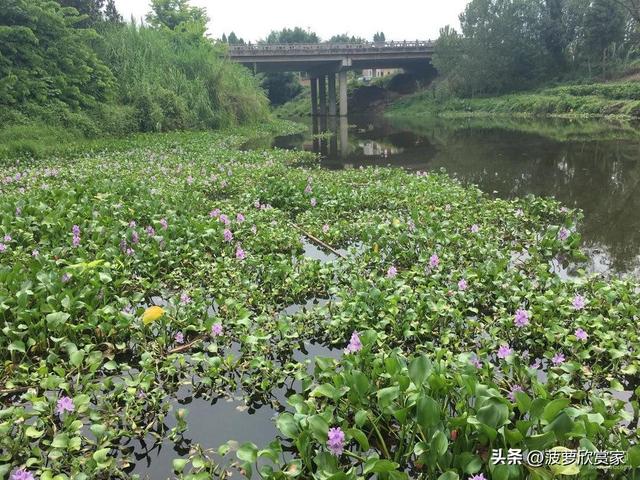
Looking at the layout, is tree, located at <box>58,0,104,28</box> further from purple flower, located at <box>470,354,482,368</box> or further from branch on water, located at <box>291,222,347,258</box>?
purple flower, located at <box>470,354,482,368</box>

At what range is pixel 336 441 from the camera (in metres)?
2.13

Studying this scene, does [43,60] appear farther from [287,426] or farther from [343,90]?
[343,90]

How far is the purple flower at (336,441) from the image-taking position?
6.98 feet

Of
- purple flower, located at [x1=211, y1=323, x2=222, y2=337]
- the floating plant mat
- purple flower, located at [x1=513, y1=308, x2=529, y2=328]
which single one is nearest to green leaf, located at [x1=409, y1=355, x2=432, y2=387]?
the floating plant mat

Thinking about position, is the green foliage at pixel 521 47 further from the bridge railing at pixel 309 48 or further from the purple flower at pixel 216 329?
the purple flower at pixel 216 329

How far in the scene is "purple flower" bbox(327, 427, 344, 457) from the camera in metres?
2.13

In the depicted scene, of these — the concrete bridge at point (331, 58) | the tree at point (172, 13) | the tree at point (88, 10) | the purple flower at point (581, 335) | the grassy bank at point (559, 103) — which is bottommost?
the purple flower at point (581, 335)

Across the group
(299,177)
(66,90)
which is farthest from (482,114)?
(299,177)

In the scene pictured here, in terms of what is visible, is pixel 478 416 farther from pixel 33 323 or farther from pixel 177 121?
pixel 177 121

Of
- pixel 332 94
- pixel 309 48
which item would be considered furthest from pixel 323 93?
pixel 309 48

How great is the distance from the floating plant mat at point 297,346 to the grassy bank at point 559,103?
93.4ft

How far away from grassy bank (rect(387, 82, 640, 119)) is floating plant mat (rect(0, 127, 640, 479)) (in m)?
28.5

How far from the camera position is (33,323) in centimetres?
327

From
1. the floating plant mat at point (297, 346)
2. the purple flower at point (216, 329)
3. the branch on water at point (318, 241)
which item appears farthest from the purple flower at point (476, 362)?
the branch on water at point (318, 241)
